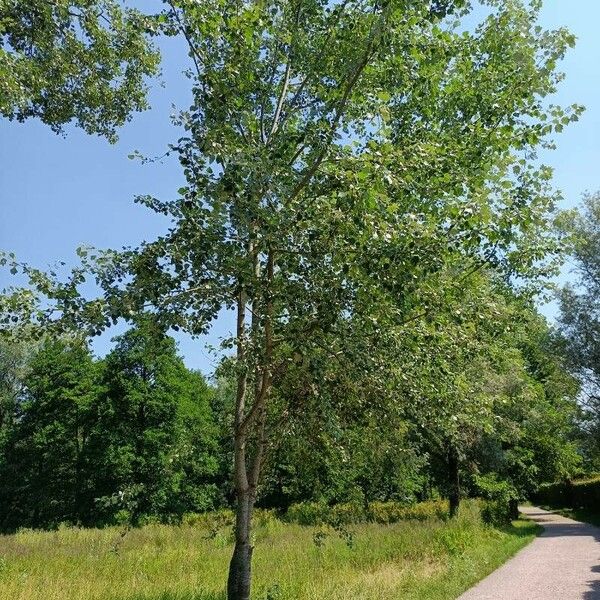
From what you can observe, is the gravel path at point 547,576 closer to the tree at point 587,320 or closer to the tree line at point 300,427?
the tree line at point 300,427

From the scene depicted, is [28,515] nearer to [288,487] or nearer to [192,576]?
[192,576]

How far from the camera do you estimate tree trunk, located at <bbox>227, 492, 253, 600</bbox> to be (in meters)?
8.16

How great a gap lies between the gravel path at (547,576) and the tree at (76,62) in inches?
511

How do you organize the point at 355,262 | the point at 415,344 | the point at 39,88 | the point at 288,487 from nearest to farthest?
the point at 355,262, the point at 415,344, the point at 39,88, the point at 288,487

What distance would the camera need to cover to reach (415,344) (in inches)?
296

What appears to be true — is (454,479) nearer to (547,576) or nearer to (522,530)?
(522,530)

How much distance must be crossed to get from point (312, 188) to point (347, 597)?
25.3ft

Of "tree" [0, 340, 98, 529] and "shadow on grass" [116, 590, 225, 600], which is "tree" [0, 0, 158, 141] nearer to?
"shadow on grass" [116, 590, 225, 600]

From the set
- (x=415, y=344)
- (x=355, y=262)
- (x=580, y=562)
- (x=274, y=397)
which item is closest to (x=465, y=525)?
(x=580, y=562)

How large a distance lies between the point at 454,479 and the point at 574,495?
24.7 m

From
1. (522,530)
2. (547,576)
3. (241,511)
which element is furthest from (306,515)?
(241,511)

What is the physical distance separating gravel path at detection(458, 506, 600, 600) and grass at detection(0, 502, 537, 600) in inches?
19.6

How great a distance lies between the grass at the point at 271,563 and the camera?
35.6ft

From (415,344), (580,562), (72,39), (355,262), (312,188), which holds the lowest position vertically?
(580,562)
